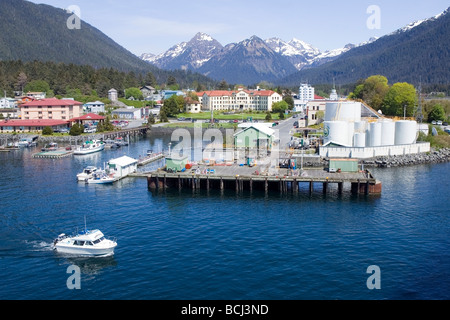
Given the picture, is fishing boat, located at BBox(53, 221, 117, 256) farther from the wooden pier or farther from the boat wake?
the wooden pier

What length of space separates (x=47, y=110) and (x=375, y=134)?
86584 mm

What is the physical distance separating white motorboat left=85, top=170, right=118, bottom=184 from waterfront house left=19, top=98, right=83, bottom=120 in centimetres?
6490

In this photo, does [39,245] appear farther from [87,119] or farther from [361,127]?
[87,119]

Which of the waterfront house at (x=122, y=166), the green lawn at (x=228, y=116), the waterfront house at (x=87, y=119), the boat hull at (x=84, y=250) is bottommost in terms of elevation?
the boat hull at (x=84, y=250)

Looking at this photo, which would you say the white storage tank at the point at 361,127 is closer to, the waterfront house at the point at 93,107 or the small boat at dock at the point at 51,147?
the small boat at dock at the point at 51,147

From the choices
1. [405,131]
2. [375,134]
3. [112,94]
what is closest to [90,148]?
[375,134]

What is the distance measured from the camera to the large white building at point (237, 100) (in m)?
160

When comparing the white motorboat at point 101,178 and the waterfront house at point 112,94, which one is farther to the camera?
the waterfront house at point 112,94

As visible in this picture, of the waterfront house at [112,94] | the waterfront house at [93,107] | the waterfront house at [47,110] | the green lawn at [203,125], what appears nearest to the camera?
the waterfront house at [47,110]

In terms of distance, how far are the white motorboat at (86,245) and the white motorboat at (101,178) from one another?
23.2 m

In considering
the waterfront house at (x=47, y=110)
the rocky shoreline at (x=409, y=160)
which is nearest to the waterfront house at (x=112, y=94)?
the waterfront house at (x=47, y=110)
